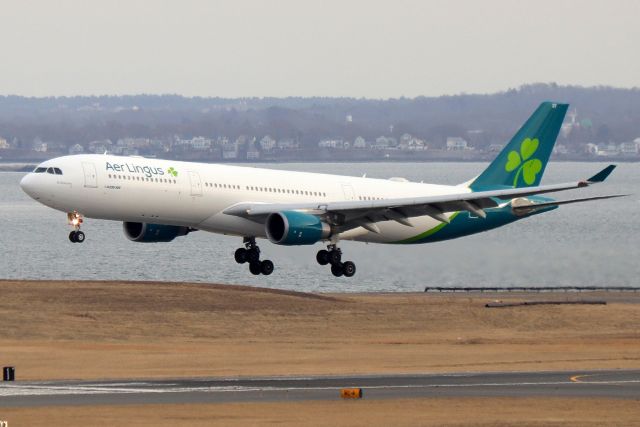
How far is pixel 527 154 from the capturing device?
8025cm

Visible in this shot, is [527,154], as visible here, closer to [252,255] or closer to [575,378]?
[252,255]

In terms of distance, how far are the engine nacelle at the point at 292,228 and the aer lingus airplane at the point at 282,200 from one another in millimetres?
47

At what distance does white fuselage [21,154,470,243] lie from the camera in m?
63.0

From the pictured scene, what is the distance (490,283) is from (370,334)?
53.7m

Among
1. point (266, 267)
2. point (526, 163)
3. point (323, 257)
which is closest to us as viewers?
point (323, 257)

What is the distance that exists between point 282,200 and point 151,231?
21.7 ft

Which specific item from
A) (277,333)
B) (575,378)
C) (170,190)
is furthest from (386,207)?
(575,378)

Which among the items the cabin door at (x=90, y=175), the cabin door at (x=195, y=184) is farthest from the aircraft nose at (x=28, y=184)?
the cabin door at (x=195, y=184)

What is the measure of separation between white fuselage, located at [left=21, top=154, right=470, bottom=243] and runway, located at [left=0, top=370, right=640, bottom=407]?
1635 cm

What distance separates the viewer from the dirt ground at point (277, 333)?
186 ft

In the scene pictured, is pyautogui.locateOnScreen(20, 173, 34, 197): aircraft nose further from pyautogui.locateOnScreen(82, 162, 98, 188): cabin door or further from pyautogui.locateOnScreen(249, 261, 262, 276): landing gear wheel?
pyautogui.locateOnScreen(249, 261, 262, 276): landing gear wheel

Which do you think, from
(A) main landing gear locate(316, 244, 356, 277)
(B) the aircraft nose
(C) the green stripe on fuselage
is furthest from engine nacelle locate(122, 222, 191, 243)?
(C) the green stripe on fuselage

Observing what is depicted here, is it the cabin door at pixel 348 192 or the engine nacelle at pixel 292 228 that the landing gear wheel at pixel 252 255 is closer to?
the engine nacelle at pixel 292 228

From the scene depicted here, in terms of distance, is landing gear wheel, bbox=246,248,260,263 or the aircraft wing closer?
the aircraft wing
